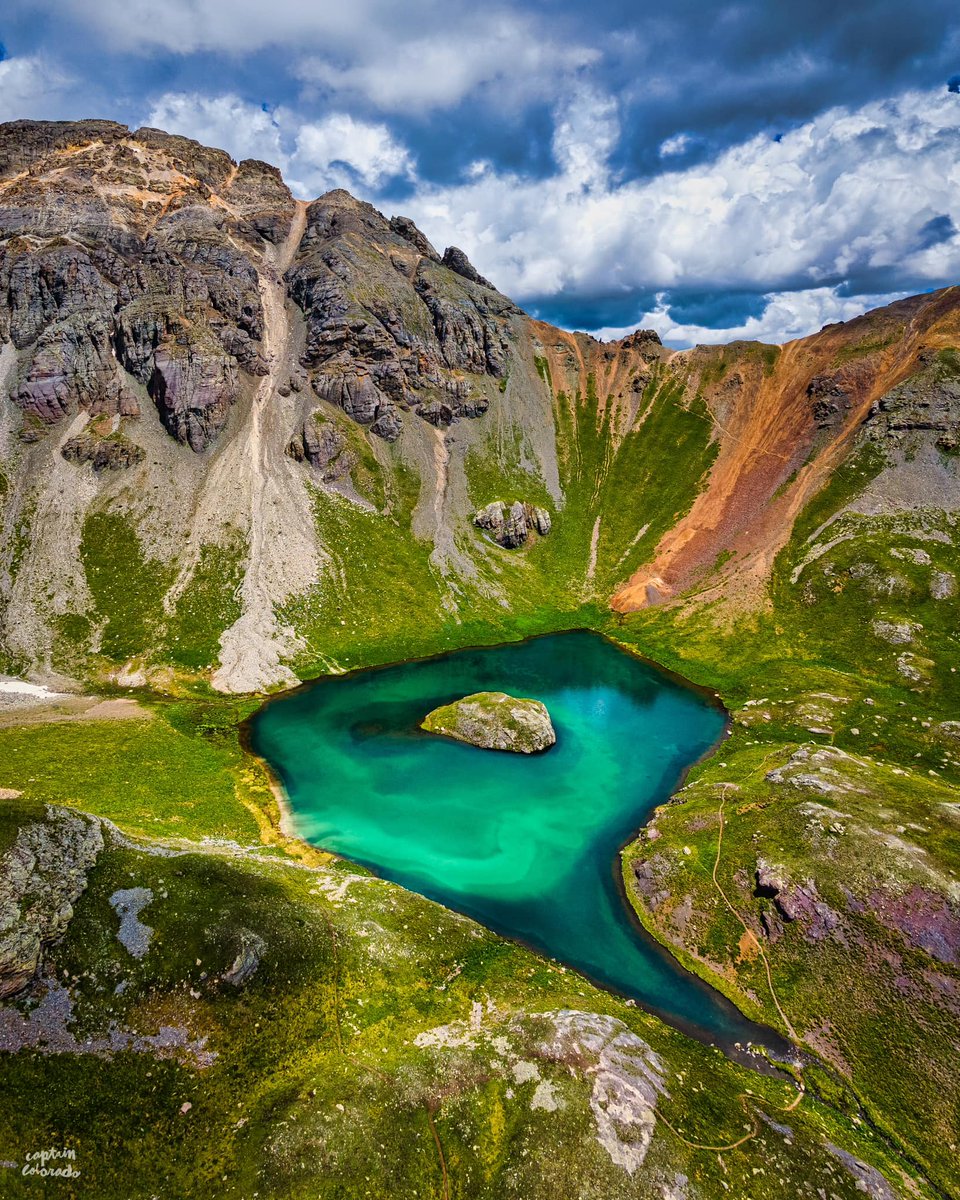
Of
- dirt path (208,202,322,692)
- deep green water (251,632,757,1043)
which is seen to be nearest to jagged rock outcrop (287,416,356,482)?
dirt path (208,202,322,692)

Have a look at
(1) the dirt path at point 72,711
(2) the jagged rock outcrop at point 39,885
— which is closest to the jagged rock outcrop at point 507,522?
(1) the dirt path at point 72,711

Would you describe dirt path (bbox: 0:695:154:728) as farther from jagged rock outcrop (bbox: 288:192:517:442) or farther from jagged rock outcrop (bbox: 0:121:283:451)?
jagged rock outcrop (bbox: 288:192:517:442)

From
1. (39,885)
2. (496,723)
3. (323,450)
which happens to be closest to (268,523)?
(323,450)

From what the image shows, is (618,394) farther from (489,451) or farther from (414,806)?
(414,806)

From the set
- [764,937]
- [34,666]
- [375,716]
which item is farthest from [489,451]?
[764,937]

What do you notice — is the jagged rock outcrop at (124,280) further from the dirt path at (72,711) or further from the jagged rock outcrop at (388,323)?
the dirt path at (72,711)

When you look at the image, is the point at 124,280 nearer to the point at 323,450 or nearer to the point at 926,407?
the point at 323,450

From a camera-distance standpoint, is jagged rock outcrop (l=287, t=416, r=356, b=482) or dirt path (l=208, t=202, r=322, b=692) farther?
jagged rock outcrop (l=287, t=416, r=356, b=482)
